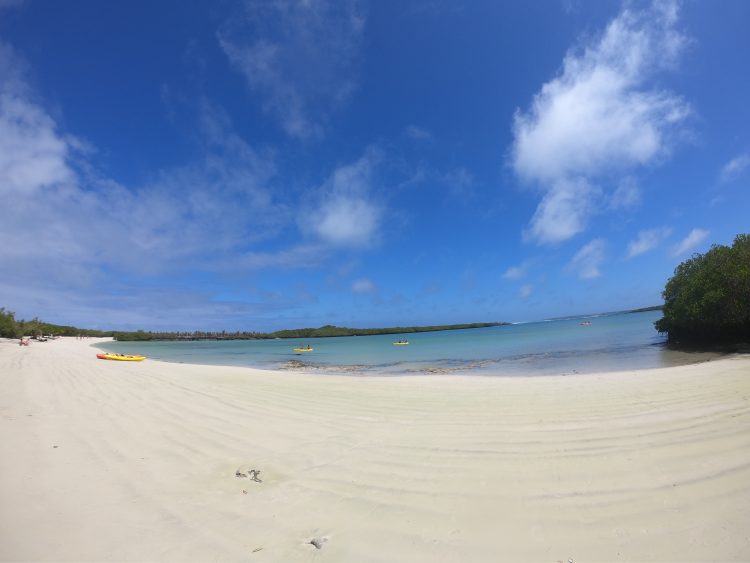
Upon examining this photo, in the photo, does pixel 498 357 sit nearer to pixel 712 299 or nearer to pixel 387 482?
pixel 712 299

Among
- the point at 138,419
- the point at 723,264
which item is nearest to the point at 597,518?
the point at 138,419

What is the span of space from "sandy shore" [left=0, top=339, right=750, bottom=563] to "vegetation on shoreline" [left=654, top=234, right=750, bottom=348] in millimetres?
15670

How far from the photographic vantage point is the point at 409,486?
4.18 metres

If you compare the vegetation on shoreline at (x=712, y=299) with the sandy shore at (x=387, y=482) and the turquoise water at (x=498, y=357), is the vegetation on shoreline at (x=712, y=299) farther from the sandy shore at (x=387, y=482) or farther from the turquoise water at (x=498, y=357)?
the sandy shore at (x=387, y=482)

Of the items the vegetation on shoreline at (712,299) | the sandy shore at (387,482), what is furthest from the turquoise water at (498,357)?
the sandy shore at (387,482)

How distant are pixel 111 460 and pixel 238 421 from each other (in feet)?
8.25

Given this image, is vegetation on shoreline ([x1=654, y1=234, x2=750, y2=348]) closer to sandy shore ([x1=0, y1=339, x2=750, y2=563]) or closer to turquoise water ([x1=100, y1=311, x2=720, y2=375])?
turquoise water ([x1=100, y1=311, x2=720, y2=375])

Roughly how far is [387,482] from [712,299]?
24.5 metres

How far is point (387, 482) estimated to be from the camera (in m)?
4.31

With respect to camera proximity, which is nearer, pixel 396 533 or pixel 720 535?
pixel 720 535

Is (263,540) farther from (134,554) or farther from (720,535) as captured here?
(720,535)

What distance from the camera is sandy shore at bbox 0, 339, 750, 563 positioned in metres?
3.06

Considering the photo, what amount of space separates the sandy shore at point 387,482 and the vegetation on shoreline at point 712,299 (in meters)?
15.7

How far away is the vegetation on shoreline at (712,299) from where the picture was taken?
19.2 meters
